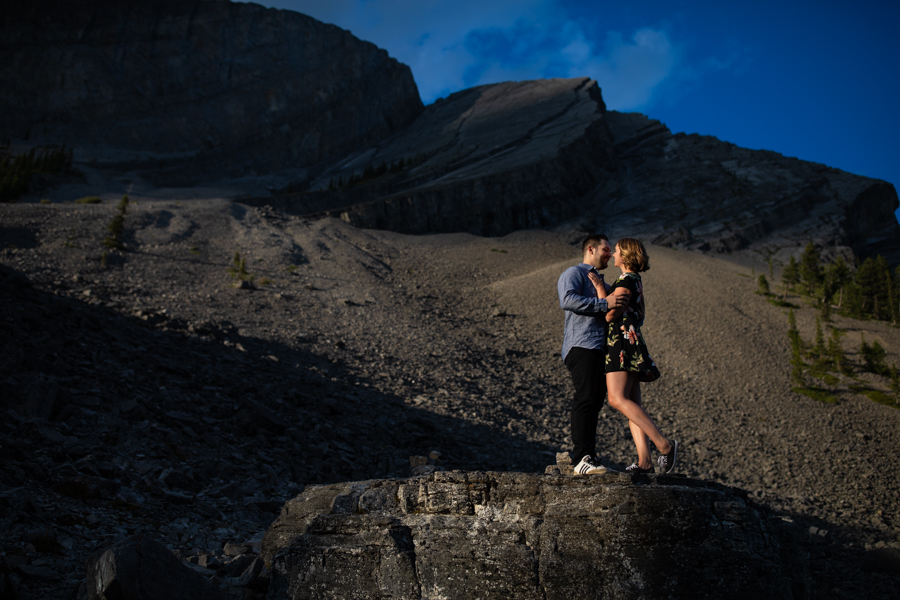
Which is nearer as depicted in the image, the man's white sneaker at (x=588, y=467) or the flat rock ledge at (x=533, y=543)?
the flat rock ledge at (x=533, y=543)

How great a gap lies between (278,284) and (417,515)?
21794 mm

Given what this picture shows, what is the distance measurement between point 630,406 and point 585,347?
72 cm

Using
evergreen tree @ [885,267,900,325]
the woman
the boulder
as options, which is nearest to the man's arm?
the woman

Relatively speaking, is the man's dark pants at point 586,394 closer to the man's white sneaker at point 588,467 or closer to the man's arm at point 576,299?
the man's white sneaker at point 588,467

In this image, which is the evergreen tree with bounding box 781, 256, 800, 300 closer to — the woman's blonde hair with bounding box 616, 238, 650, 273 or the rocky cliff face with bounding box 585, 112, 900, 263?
the rocky cliff face with bounding box 585, 112, 900, 263

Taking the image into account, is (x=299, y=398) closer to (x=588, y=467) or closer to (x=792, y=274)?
(x=588, y=467)

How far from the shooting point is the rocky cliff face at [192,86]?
82000 mm

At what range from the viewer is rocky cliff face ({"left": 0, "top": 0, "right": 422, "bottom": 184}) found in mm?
82000

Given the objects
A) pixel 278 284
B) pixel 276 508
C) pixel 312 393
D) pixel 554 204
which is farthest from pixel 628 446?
pixel 554 204

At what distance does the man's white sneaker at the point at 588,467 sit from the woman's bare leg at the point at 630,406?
605mm

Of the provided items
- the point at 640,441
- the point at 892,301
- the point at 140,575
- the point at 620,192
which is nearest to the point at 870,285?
the point at 892,301

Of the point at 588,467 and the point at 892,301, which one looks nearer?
the point at 588,467

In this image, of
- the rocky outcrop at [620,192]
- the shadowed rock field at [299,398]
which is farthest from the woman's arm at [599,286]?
the rocky outcrop at [620,192]

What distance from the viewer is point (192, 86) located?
90.0 metres
